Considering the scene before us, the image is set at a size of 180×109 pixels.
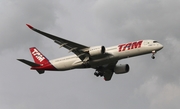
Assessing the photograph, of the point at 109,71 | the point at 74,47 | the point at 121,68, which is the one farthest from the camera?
the point at 109,71

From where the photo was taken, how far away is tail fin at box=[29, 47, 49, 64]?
76.0m

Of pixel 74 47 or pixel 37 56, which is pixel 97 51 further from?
pixel 37 56

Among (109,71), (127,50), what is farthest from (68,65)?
(127,50)

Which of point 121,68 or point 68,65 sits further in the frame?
point 121,68

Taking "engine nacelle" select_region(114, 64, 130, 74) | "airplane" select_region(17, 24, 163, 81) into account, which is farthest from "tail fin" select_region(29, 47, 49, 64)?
"engine nacelle" select_region(114, 64, 130, 74)

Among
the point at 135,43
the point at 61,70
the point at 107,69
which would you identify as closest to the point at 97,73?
the point at 107,69

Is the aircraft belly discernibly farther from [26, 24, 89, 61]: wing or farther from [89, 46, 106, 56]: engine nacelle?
[89, 46, 106, 56]: engine nacelle

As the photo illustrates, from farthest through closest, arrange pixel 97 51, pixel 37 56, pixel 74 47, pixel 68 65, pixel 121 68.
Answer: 1. pixel 37 56
2. pixel 121 68
3. pixel 68 65
4. pixel 74 47
5. pixel 97 51

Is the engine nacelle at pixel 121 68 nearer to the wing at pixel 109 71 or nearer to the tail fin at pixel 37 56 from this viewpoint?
the wing at pixel 109 71

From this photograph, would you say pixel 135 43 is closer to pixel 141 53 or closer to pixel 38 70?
pixel 141 53

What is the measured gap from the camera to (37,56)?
77875 millimetres

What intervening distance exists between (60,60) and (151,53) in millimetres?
14627

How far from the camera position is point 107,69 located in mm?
76062

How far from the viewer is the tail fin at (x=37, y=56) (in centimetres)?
7603
